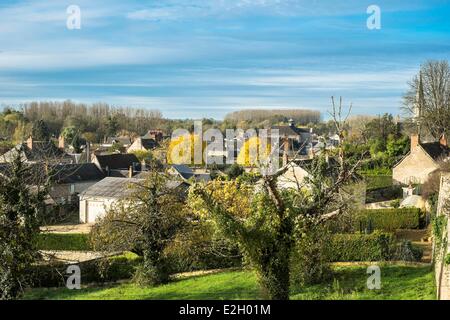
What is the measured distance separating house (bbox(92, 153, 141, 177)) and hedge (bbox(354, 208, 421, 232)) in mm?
22092

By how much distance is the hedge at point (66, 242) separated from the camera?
89.5 ft

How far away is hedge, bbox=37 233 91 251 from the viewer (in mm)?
27280

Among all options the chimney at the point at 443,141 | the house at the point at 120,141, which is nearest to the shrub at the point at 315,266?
the chimney at the point at 443,141

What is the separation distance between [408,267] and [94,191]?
22374 mm

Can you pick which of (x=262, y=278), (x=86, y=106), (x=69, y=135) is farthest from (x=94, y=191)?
(x=86, y=106)

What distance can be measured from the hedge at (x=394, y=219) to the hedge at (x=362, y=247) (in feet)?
27.9

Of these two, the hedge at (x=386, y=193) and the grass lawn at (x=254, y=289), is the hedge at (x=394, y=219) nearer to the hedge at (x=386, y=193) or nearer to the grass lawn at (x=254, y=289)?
the grass lawn at (x=254, y=289)

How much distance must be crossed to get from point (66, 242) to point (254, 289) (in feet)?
43.7

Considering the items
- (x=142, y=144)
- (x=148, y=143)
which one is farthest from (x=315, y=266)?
(x=148, y=143)

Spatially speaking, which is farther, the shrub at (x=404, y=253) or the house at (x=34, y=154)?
the shrub at (x=404, y=253)

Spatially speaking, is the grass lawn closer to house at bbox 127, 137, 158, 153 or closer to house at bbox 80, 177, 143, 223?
house at bbox 80, 177, 143, 223

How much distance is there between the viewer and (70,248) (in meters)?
27.7

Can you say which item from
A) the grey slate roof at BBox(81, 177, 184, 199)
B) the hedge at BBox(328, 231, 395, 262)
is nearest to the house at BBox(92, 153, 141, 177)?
the grey slate roof at BBox(81, 177, 184, 199)
